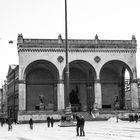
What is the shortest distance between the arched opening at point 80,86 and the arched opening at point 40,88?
3561 millimetres

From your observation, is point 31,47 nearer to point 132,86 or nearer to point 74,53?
point 74,53

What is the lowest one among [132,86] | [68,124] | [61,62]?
[68,124]

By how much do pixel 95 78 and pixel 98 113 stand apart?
6.00m

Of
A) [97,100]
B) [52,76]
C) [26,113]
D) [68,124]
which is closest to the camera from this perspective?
[68,124]

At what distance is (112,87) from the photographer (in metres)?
67.2

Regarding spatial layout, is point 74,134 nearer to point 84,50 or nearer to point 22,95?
point 22,95

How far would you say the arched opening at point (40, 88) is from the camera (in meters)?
63.5

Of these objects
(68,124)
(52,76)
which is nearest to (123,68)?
(52,76)

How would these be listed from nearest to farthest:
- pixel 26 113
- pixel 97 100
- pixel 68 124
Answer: pixel 68 124, pixel 26 113, pixel 97 100

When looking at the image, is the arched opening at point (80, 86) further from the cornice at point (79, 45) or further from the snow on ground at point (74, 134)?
the snow on ground at point (74, 134)

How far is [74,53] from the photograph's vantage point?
58.8 m

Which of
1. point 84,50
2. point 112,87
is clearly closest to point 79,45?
point 84,50

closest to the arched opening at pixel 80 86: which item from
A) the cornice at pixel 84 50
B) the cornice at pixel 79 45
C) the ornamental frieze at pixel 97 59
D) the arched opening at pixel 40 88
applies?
the arched opening at pixel 40 88

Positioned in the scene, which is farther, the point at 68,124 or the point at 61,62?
the point at 61,62
